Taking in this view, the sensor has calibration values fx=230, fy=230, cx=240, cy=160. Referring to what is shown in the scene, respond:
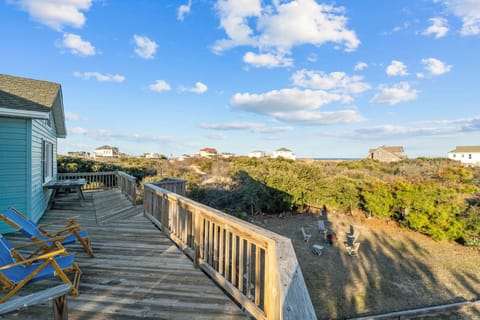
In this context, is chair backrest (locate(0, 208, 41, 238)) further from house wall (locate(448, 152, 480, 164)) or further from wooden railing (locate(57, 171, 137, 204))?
house wall (locate(448, 152, 480, 164))

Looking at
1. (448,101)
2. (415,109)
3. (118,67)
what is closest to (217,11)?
(118,67)

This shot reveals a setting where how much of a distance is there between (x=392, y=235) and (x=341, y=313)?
619 centimetres

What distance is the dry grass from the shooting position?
5.49 metres

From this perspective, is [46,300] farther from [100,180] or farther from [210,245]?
[100,180]

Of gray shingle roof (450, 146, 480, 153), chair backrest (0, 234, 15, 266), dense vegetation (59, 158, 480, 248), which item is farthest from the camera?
gray shingle roof (450, 146, 480, 153)

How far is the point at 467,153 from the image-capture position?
163ft

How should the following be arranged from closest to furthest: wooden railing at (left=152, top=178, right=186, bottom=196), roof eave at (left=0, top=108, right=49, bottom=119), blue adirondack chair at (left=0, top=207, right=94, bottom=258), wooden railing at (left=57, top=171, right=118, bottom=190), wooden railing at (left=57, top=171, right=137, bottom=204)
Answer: blue adirondack chair at (left=0, top=207, right=94, bottom=258) → roof eave at (left=0, top=108, right=49, bottom=119) → wooden railing at (left=152, top=178, right=186, bottom=196) → wooden railing at (left=57, top=171, right=137, bottom=204) → wooden railing at (left=57, top=171, right=118, bottom=190)

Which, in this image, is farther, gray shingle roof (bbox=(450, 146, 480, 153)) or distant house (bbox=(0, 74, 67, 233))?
gray shingle roof (bbox=(450, 146, 480, 153))

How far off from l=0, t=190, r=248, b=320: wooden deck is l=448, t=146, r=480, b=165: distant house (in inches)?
2457

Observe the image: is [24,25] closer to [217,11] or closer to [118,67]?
[118,67]

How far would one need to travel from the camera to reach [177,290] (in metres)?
2.65

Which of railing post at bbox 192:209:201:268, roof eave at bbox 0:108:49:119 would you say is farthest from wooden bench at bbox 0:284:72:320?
roof eave at bbox 0:108:49:119

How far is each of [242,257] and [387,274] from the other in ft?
21.8

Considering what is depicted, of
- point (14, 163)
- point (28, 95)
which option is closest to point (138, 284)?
point (14, 163)
